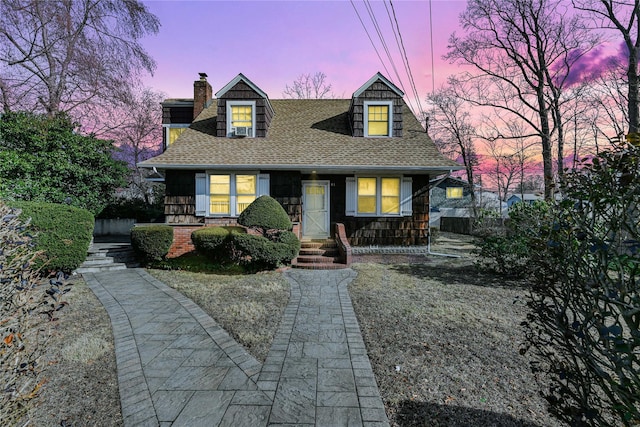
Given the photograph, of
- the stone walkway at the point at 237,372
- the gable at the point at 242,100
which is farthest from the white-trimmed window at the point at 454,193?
the stone walkway at the point at 237,372

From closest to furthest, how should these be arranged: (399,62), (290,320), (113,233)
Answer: (290,320) → (399,62) → (113,233)

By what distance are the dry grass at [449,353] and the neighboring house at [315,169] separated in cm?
434

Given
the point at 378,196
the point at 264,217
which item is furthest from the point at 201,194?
the point at 378,196

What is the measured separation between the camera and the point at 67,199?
10.9 m

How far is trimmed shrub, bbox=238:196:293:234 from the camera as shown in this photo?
7.59 m

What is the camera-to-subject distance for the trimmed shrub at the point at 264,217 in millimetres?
7590

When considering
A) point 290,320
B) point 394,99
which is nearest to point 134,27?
point 394,99

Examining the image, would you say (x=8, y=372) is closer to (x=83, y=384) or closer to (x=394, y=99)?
(x=83, y=384)

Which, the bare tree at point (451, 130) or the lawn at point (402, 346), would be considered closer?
the lawn at point (402, 346)

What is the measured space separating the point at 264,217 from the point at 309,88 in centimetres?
2022

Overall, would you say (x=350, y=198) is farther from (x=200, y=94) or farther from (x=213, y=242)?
(x=200, y=94)

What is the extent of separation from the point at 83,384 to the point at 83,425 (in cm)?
68

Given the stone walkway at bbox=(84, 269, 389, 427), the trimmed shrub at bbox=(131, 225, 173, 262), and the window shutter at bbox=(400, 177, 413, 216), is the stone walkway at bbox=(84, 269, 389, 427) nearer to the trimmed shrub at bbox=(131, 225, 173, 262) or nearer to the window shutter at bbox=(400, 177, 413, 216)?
the trimmed shrub at bbox=(131, 225, 173, 262)

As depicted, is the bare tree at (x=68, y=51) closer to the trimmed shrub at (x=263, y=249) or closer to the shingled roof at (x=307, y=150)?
the shingled roof at (x=307, y=150)
